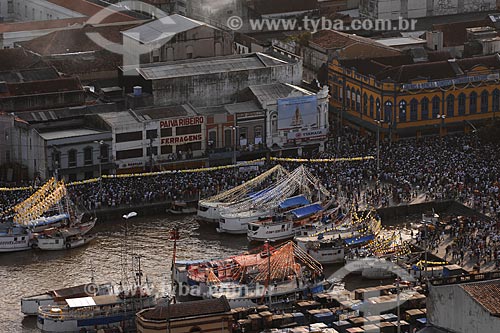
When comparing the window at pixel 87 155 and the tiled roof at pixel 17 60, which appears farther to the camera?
the tiled roof at pixel 17 60

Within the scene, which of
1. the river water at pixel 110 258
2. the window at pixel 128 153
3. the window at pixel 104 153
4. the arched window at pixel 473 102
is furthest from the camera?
the arched window at pixel 473 102

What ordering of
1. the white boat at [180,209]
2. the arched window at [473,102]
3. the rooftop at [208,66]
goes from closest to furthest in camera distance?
1. the white boat at [180,209]
2. the rooftop at [208,66]
3. the arched window at [473,102]

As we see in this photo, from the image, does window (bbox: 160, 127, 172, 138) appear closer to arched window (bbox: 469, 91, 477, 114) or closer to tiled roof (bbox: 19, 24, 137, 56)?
tiled roof (bbox: 19, 24, 137, 56)

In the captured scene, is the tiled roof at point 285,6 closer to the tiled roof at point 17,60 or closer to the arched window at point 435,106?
the tiled roof at point 17,60

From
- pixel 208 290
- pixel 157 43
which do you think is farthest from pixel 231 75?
pixel 208 290

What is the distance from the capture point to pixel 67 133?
100562 millimetres

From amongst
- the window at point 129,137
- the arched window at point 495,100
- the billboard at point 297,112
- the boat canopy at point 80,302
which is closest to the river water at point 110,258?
the boat canopy at point 80,302

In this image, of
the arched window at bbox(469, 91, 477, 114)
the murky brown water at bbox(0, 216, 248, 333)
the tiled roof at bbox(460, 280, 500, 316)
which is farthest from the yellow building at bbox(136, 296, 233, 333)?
the arched window at bbox(469, 91, 477, 114)

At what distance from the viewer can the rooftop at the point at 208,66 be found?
107 m

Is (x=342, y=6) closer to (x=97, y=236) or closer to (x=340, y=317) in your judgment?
(x=97, y=236)

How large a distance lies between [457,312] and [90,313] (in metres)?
18.3

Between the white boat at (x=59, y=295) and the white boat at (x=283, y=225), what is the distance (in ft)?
39.8

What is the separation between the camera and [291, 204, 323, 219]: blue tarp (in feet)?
308

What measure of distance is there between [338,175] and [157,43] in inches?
703
